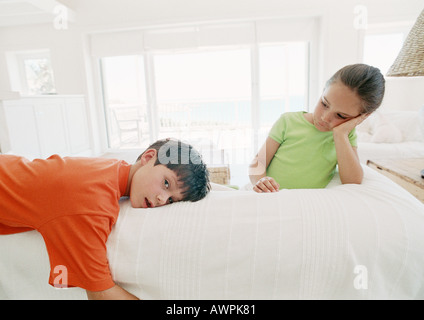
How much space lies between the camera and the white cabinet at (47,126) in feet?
9.38

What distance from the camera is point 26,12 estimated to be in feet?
12.5

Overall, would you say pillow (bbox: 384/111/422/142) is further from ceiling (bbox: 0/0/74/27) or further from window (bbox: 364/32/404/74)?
ceiling (bbox: 0/0/74/27)

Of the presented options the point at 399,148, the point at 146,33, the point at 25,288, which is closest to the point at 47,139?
the point at 146,33

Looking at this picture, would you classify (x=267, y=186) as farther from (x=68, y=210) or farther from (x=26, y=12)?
(x=26, y=12)

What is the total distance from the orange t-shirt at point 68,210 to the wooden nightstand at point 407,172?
1.23 meters

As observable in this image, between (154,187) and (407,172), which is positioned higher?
(154,187)

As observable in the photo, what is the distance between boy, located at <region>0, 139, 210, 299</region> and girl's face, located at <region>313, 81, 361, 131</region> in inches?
18.1

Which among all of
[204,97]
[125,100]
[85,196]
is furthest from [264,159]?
[204,97]

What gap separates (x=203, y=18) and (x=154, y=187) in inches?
143

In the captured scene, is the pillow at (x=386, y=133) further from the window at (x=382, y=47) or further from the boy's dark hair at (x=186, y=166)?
the boy's dark hair at (x=186, y=166)

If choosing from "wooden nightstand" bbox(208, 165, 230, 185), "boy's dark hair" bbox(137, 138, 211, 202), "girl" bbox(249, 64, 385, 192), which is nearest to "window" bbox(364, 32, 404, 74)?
"wooden nightstand" bbox(208, 165, 230, 185)

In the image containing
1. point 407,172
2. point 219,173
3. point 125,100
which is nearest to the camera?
point 407,172

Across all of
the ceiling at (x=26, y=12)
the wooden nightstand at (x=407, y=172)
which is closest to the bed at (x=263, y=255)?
the wooden nightstand at (x=407, y=172)

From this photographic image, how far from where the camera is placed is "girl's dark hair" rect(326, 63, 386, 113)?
31.2 inches
